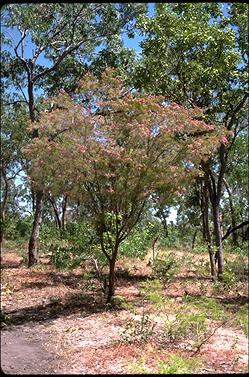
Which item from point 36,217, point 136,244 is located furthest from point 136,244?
point 36,217

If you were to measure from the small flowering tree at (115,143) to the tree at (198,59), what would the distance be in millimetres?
1256

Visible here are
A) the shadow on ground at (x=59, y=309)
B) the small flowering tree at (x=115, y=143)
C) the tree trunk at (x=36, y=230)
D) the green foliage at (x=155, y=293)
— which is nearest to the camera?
the shadow on ground at (x=59, y=309)

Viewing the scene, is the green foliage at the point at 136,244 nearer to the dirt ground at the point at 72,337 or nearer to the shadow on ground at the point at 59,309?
the shadow on ground at the point at 59,309

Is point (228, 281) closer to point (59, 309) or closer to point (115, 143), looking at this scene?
point (59, 309)

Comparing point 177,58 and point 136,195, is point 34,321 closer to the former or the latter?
point 136,195

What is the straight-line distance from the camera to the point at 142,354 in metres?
3.99

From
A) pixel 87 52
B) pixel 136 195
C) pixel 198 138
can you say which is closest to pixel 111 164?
pixel 136 195

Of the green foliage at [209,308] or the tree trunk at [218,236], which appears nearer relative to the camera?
the green foliage at [209,308]

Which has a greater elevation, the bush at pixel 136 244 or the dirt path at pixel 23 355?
the bush at pixel 136 244

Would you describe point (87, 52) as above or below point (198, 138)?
above

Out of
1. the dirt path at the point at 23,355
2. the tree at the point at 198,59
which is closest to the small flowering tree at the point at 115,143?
the tree at the point at 198,59

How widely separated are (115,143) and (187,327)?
235 centimetres

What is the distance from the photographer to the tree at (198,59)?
6.51 meters

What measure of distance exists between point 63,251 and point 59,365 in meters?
4.85
